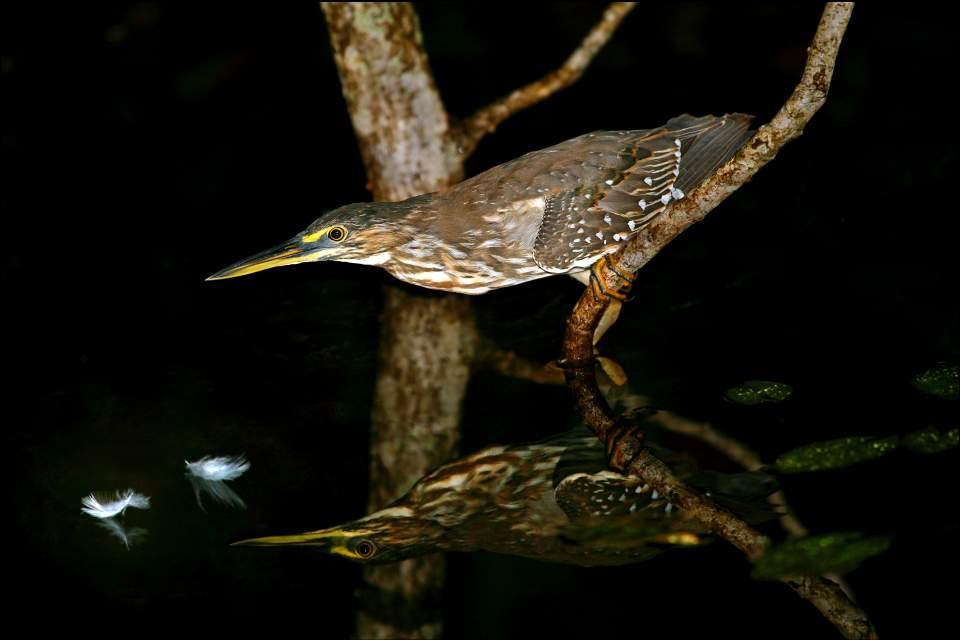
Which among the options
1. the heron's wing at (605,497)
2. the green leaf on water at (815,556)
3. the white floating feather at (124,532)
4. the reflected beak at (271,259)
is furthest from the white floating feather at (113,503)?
the green leaf on water at (815,556)

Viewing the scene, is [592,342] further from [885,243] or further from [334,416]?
[885,243]

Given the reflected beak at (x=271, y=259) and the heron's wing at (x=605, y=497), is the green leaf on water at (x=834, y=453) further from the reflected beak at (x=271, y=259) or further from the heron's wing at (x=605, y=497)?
the reflected beak at (x=271, y=259)

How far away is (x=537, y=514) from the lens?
15.2ft

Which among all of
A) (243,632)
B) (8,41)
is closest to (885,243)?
(243,632)

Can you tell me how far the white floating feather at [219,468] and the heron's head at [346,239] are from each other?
2.98 ft

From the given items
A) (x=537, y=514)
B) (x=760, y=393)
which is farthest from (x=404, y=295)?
(x=537, y=514)

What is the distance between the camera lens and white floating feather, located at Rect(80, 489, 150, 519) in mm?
4668

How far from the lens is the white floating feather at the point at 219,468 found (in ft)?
16.1

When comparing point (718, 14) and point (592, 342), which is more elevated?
point (718, 14)

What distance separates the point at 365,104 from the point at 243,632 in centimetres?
390

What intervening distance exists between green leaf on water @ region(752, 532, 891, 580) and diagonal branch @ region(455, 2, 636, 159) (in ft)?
13.3

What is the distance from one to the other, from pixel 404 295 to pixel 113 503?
8.87ft

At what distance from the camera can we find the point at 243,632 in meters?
4.03

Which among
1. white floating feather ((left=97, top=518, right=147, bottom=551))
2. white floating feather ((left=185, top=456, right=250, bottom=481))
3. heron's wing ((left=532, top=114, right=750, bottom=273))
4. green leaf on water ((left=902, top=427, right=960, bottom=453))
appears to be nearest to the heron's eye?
white floating feather ((left=185, top=456, right=250, bottom=481))
